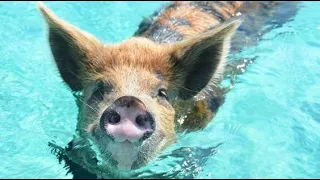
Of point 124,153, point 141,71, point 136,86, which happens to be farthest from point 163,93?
point 124,153

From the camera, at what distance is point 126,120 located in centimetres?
430

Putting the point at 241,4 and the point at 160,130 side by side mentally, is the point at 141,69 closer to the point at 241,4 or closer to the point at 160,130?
the point at 160,130

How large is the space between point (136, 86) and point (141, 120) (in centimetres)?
63

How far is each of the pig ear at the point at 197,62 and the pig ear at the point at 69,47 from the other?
2.46ft

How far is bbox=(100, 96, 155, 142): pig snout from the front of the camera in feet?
14.1

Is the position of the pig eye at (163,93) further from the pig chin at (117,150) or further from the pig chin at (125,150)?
the pig chin at (117,150)

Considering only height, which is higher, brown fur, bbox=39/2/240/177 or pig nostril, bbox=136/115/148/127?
pig nostril, bbox=136/115/148/127

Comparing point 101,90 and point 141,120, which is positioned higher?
point 141,120

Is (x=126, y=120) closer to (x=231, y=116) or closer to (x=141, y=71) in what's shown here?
(x=141, y=71)

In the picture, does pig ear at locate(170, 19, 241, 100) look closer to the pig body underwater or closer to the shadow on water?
the pig body underwater

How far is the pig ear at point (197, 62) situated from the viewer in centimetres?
533

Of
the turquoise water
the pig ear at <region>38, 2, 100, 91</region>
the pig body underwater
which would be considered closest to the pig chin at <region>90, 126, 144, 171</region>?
the pig body underwater

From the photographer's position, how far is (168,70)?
547 centimetres

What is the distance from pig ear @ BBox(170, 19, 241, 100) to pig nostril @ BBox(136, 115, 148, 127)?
3.78ft
